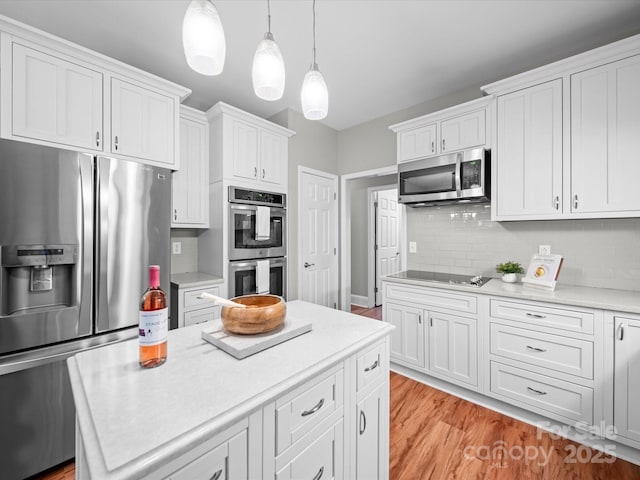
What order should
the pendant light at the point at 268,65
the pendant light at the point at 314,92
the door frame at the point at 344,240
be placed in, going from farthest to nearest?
the door frame at the point at 344,240, the pendant light at the point at 314,92, the pendant light at the point at 268,65

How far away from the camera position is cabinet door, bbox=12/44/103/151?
162 centimetres

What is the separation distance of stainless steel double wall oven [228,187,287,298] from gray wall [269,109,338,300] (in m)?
0.14

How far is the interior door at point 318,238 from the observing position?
3.46 m

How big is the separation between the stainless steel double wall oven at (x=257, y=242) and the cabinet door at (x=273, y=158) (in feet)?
0.63

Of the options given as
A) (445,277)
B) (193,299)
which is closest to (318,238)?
(445,277)

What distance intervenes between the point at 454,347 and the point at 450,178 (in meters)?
1.47

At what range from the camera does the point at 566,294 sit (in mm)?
1991

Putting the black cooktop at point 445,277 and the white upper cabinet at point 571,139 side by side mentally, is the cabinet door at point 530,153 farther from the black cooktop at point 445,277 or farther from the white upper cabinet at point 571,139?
the black cooktop at point 445,277

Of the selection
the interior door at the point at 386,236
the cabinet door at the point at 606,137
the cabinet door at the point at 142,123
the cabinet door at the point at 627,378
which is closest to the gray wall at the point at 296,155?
the cabinet door at the point at 142,123

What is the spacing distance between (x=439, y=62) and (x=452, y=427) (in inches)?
115

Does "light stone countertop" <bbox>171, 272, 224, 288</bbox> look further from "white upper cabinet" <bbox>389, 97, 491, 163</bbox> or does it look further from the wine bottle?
"white upper cabinet" <bbox>389, 97, 491, 163</bbox>

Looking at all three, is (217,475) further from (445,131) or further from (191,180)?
(445,131)

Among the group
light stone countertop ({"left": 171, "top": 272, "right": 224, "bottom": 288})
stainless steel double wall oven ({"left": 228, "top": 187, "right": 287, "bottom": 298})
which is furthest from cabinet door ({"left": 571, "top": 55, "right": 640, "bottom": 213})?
light stone countertop ({"left": 171, "top": 272, "right": 224, "bottom": 288})

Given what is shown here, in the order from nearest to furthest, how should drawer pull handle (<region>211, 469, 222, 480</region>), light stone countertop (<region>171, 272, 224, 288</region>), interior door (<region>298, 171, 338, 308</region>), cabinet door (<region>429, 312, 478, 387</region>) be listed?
drawer pull handle (<region>211, 469, 222, 480</region>), cabinet door (<region>429, 312, 478, 387</region>), light stone countertop (<region>171, 272, 224, 288</region>), interior door (<region>298, 171, 338, 308</region>)
